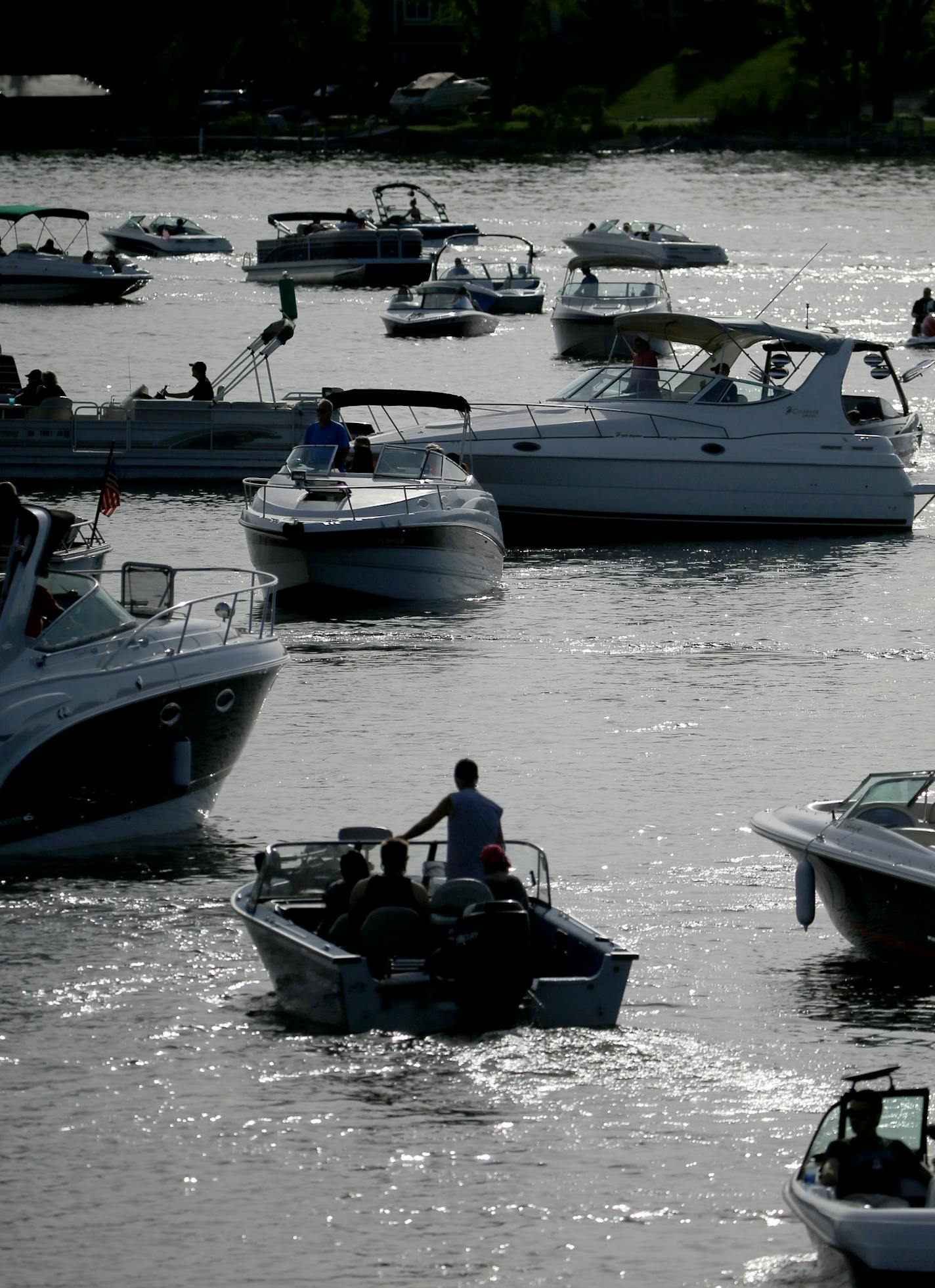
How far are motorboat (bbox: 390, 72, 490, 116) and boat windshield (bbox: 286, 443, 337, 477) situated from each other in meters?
129

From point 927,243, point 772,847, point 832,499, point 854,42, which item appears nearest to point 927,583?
point 832,499

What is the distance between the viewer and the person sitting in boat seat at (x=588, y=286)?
5884 cm

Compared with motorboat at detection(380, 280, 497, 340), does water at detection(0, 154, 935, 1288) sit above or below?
below

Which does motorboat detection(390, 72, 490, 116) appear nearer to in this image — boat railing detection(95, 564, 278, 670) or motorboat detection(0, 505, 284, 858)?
boat railing detection(95, 564, 278, 670)

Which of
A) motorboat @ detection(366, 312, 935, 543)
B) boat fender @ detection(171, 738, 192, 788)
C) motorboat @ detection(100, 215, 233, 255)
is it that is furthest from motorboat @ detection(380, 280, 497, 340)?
boat fender @ detection(171, 738, 192, 788)

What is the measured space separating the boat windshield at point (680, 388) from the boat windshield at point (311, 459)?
19.8 feet

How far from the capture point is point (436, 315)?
6188 centimetres

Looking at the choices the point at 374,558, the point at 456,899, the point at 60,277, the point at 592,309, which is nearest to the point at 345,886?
the point at 456,899

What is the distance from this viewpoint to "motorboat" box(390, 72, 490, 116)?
155 meters

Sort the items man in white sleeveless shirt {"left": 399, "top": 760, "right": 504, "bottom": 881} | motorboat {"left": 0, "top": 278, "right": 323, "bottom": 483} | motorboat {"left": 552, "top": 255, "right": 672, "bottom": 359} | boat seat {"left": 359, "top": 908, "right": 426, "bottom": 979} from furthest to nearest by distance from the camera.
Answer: motorboat {"left": 552, "top": 255, "right": 672, "bottom": 359}
motorboat {"left": 0, "top": 278, "right": 323, "bottom": 483}
man in white sleeveless shirt {"left": 399, "top": 760, "right": 504, "bottom": 881}
boat seat {"left": 359, "top": 908, "right": 426, "bottom": 979}

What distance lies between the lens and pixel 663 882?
18.2 m

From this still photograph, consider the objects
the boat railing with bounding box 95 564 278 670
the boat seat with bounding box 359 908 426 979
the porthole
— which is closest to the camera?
the boat seat with bounding box 359 908 426 979

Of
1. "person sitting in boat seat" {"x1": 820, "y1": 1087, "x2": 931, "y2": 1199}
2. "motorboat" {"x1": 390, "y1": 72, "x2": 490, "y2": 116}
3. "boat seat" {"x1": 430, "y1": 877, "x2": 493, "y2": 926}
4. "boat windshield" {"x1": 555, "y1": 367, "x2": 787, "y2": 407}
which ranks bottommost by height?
"person sitting in boat seat" {"x1": 820, "y1": 1087, "x2": 931, "y2": 1199}

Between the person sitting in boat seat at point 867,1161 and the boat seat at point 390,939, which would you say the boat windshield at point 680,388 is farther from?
the person sitting in boat seat at point 867,1161
